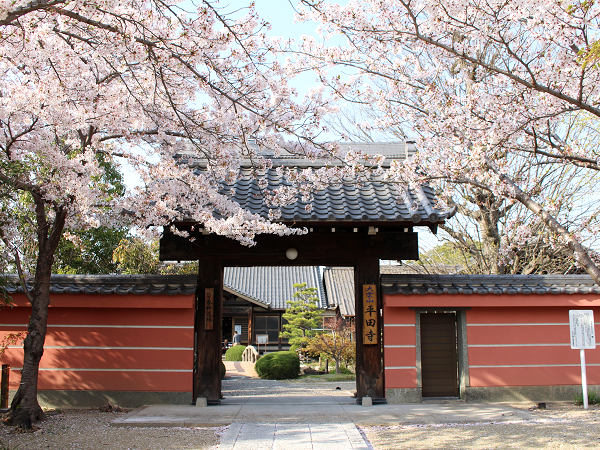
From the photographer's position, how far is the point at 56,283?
7.77 m

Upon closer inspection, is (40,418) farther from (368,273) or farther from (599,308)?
(599,308)

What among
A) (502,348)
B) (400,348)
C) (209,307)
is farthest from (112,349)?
(502,348)

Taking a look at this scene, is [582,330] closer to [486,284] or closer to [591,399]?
[591,399]

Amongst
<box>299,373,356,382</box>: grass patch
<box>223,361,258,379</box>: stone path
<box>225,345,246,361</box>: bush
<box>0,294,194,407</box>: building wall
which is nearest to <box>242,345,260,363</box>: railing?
<box>225,345,246,361</box>: bush

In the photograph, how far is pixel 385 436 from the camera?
554 centimetres

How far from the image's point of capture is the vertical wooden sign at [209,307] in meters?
7.68

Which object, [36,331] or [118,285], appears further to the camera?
[118,285]

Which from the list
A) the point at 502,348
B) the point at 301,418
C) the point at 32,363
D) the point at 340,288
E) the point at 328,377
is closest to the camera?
the point at 32,363

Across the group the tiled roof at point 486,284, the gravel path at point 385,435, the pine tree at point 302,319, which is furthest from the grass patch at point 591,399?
the pine tree at point 302,319

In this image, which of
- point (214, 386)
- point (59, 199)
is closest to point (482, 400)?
point (214, 386)

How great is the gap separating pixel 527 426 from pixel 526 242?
19.5 feet

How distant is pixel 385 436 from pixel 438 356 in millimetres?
2749

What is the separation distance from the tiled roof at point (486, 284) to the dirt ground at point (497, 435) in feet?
6.57

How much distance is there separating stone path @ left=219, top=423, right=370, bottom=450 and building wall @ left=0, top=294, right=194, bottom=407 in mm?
2004
